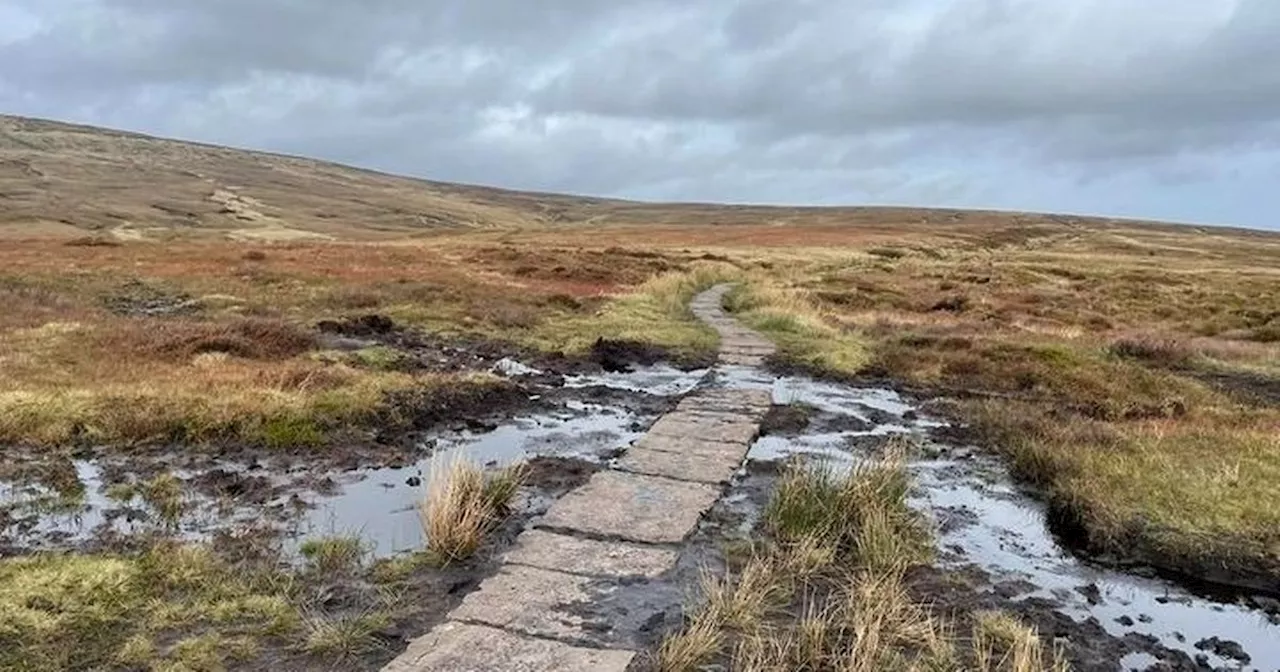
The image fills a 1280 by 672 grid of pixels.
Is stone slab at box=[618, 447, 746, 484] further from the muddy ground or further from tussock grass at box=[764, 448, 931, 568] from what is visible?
tussock grass at box=[764, 448, 931, 568]

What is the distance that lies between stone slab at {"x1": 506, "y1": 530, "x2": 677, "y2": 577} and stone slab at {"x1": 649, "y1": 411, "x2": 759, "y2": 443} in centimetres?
454

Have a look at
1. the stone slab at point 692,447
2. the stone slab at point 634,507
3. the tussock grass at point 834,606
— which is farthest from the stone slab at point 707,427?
the tussock grass at point 834,606

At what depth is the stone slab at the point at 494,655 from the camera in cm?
679

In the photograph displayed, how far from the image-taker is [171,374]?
15664mm

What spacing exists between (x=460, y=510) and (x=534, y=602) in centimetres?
176

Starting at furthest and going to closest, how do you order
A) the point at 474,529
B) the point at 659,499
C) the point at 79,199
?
the point at 79,199, the point at 659,499, the point at 474,529

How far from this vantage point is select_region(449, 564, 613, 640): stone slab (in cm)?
753

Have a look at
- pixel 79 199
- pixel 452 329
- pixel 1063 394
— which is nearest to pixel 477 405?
pixel 452 329

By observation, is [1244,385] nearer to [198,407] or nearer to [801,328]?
[801,328]

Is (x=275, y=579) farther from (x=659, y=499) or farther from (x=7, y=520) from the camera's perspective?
(x=659, y=499)

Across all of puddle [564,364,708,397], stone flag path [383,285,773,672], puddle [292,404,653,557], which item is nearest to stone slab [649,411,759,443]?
stone flag path [383,285,773,672]

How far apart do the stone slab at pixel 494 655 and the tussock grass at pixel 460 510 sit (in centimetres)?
169

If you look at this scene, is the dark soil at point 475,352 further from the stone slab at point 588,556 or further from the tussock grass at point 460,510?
the stone slab at point 588,556

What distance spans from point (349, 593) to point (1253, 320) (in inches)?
1540
